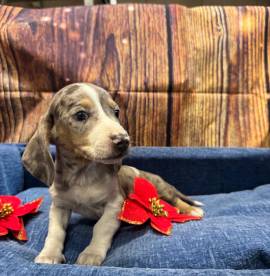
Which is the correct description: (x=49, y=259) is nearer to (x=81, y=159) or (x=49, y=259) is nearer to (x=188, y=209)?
(x=81, y=159)

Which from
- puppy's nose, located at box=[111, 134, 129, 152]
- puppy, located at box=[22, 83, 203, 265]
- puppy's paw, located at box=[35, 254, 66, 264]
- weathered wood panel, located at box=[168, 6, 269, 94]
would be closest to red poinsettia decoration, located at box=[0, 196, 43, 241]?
puppy, located at box=[22, 83, 203, 265]

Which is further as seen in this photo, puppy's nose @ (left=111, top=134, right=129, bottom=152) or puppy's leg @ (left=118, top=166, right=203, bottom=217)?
puppy's leg @ (left=118, top=166, right=203, bottom=217)

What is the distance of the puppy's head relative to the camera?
1.11m

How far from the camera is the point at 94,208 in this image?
126 cm

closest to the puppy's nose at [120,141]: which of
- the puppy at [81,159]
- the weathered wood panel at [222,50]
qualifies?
the puppy at [81,159]

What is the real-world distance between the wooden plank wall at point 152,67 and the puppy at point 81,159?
682 millimetres

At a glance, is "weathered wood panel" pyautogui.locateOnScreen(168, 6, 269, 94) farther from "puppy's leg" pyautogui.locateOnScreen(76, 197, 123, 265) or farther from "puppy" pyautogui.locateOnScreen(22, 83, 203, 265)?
"puppy's leg" pyautogui.locateOnScreen(76, 197, 123, 265)

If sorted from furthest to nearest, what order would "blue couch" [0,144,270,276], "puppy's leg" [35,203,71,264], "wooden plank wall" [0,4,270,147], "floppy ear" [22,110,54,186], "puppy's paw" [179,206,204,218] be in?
"wooden plank wall" [0,4,270,147]
"puppy's paw" [179,206,204,218]
"floppy ear" [22,110,54,186]
"puppy's leg" [35,203,71,264]
"blue couch" [0,144,270,276]

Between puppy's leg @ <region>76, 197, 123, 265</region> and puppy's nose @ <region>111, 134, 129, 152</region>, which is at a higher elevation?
puppy's nose @ <region>111, 134, 129, 152</region>

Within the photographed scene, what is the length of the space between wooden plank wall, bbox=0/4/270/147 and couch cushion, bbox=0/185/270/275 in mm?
671

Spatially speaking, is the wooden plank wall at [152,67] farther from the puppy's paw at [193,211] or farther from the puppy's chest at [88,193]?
the puppy's chest at [88,193]

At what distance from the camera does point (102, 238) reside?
1104 millimetres

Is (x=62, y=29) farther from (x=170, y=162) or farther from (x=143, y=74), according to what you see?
(x=170, y=162)

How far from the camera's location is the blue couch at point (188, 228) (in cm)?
91
